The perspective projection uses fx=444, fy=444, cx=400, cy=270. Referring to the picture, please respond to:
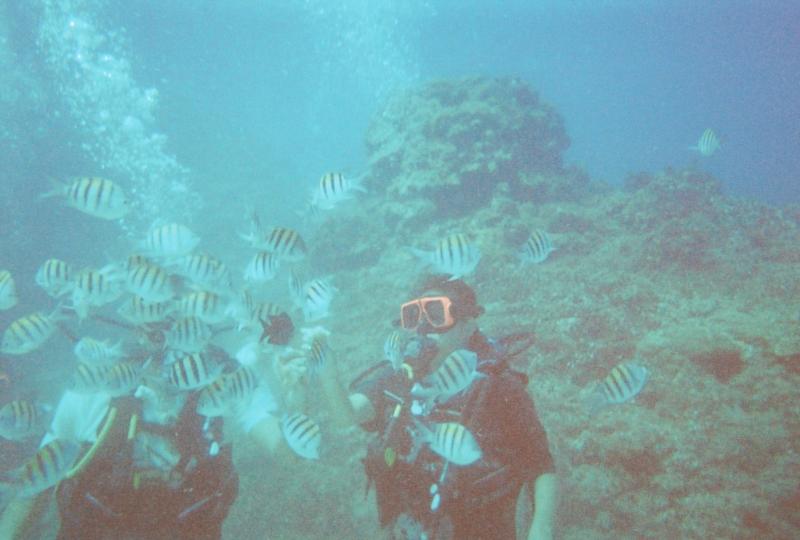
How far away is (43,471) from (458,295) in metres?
3.11

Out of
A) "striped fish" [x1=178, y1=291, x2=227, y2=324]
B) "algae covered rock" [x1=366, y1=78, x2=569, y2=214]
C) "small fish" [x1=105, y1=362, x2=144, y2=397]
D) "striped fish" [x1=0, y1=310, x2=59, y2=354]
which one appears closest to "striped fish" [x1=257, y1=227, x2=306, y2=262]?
"striped fish" [x1=178, y1=291, x2=227, y2=324]

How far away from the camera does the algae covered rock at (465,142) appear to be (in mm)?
14977

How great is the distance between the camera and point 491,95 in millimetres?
17281

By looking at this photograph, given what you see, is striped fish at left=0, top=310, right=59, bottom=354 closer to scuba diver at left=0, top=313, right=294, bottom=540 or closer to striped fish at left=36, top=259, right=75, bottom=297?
striped fish at left=36, top=259, right=75, bottom=297

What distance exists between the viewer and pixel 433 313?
11.8 feet

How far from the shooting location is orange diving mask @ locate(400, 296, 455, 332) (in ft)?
11.7

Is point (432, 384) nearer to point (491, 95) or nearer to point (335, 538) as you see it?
point (335, 538)

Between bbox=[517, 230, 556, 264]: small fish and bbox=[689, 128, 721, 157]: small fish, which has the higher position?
bbox=[689, 128, 721, 157]: small fish

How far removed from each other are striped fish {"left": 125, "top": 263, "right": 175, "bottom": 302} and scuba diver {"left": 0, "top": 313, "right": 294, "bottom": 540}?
3.64 feet

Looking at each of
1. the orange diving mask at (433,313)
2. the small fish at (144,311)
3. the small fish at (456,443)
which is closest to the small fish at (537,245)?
the orange diving mask at (433,313)

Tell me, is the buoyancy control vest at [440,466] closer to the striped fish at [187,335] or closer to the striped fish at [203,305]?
the striped fish at [187,335]

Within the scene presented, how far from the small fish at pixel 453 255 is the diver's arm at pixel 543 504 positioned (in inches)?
89.2

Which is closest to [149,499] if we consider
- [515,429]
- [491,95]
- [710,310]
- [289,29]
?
[515,429]

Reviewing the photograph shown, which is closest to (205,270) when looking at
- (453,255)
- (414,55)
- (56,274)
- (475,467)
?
(56,274)
